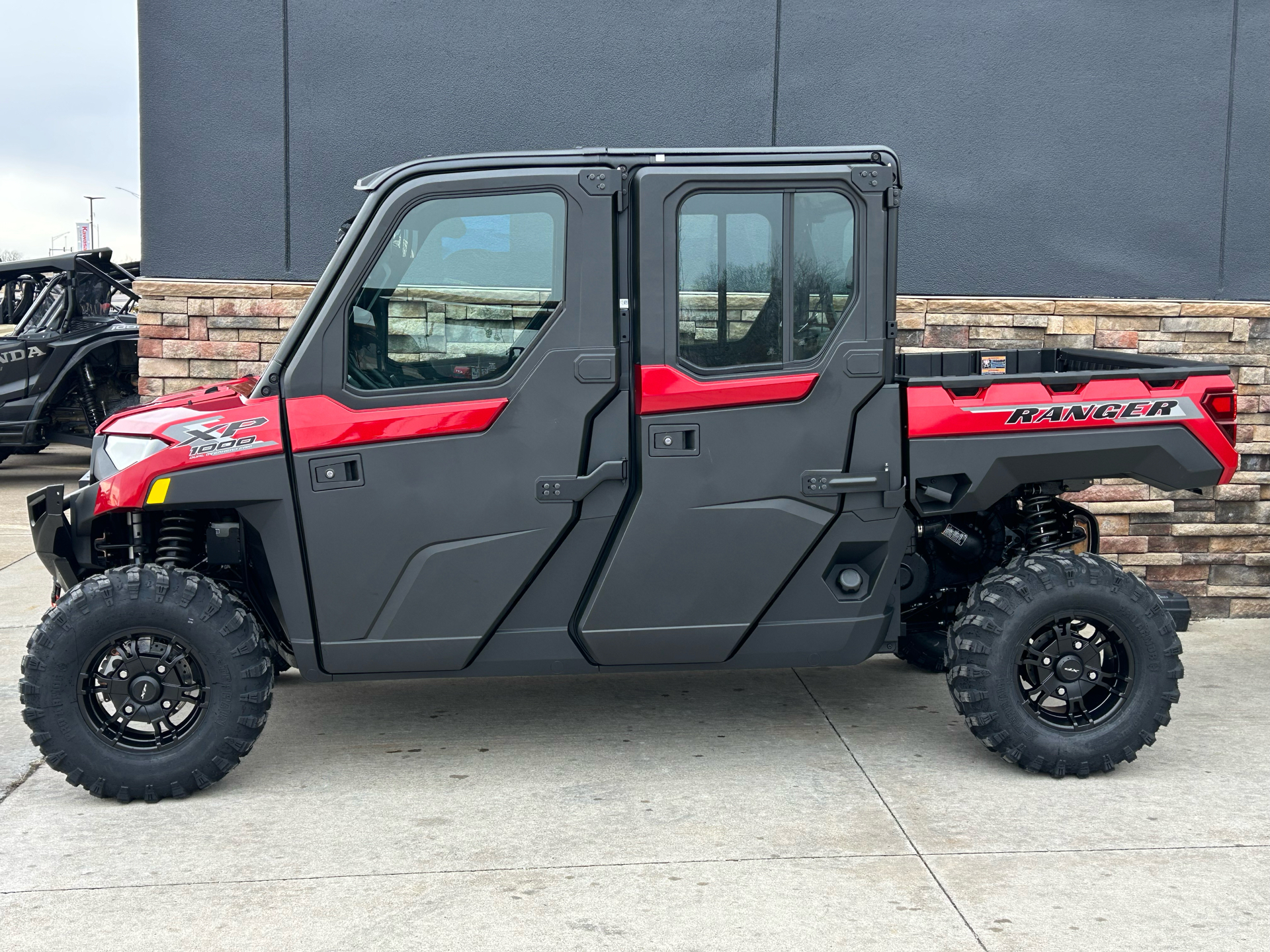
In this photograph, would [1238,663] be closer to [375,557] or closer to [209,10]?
[375,557]

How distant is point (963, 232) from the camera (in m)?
7.06

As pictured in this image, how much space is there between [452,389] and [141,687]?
1490 millimetres

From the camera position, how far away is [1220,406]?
4.71 meters

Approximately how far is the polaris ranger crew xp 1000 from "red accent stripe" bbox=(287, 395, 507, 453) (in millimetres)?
11

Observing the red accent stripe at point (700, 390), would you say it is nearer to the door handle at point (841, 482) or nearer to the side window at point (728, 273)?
the side window at point (728, 273)

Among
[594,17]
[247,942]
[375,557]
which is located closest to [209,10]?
[594,17]

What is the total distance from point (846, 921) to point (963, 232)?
4575 mm

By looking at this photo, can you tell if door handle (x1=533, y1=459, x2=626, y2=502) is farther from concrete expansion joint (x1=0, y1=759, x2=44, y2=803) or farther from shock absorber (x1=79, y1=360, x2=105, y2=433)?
shock absorber (x1=79, y1=360, x2=105, y2=433)

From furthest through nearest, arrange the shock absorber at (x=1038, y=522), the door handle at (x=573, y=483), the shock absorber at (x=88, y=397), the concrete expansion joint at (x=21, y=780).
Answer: the shock absorber at (x=88, y=397) → the shock absorber at (x=1038, y=522) → the concrete expansion joint at (x=21, y=780) → the door handle at (x=573, y=483)

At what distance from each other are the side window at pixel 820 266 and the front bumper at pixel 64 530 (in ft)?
8.43

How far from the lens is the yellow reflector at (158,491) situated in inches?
170

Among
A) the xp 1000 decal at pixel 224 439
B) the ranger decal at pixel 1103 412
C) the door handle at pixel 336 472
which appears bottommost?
the door handle at pixel 336 472

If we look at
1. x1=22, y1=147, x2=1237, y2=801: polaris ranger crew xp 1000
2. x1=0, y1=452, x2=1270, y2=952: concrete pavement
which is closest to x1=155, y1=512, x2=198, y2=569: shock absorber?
x1=22, y1=147, x2=1237, y2=801: polaris ranger crew xp 1000

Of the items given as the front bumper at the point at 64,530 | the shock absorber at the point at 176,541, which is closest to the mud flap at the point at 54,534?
the front bumper at the point at 64,530
